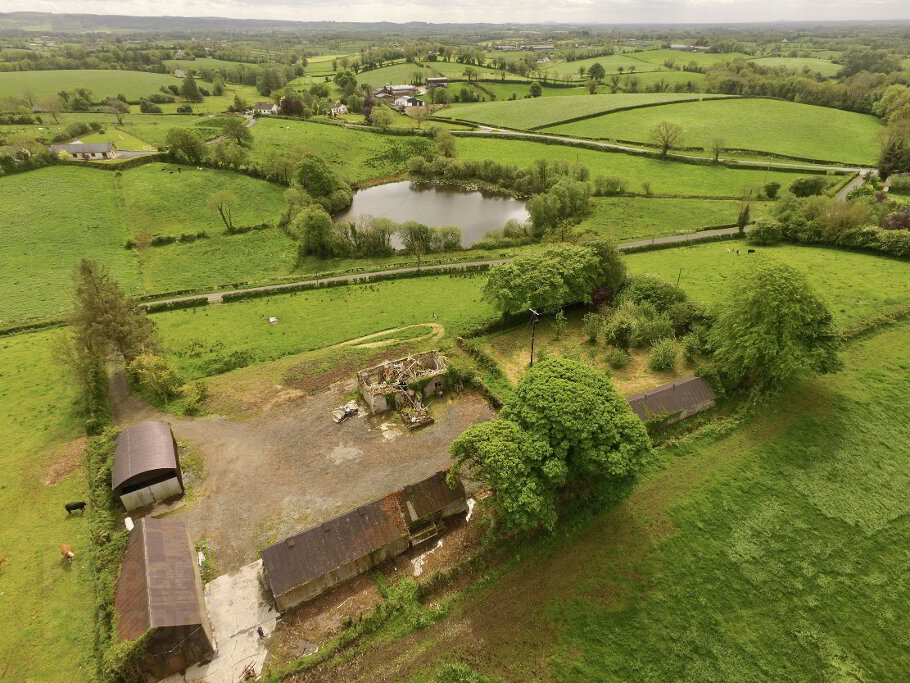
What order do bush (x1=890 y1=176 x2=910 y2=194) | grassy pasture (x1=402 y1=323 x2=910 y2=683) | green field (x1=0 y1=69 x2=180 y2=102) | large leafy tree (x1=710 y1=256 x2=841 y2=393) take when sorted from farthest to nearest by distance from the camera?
green field (x1=0 y1=69 x2=180 y2=102), bush (x1=890 y1=176 x2=910 y2=194), large leafy tree (x1=710 y1=256 x2=841 y2=393), grassy pasture (x1=402 y1=323 x2=910 y2=683)

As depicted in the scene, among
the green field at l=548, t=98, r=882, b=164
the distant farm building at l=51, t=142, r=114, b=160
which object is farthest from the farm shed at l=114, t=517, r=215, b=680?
the green field at l=548, t=98, r=882, b=164

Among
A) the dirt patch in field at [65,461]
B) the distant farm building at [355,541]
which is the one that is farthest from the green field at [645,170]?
the dirt patch in field at [65,461]

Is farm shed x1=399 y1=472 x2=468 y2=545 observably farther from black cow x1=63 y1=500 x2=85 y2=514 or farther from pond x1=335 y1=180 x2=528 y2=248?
pond x1=335 y1=180 x2=528 y2=248

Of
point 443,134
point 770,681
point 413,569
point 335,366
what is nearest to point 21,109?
point 443,134

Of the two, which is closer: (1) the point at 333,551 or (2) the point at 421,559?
(1) the point at 333,551

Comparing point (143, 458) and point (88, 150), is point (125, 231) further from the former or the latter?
point (143, 458)

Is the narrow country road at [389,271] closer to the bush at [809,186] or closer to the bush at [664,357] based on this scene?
the bush at [809,186]

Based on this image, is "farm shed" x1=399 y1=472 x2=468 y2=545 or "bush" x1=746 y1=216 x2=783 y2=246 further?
"bush" x1=746 y1=216 x2=783 y2=246

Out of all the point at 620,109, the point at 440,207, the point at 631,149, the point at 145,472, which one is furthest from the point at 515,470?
the point at 620,109
